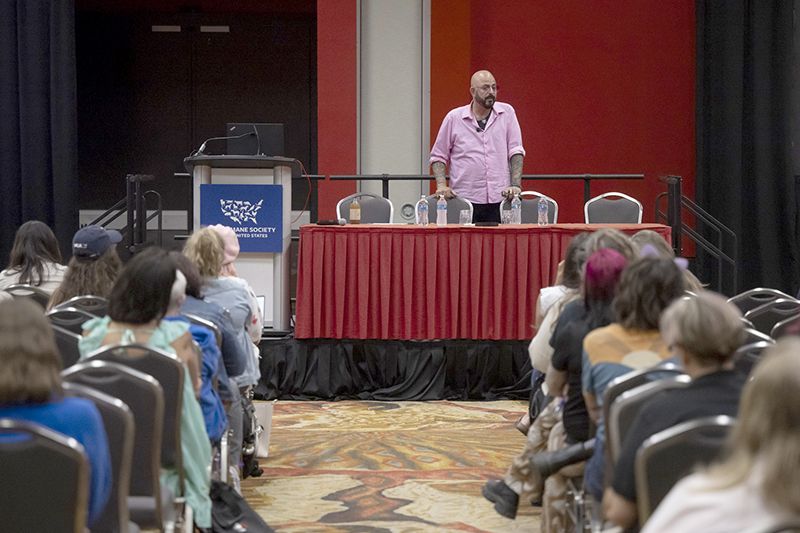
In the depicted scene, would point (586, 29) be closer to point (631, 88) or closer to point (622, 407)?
point (631, 88)

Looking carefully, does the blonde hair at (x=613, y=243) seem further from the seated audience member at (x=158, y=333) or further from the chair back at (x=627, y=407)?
the seated audience member at (x=158, y=333)

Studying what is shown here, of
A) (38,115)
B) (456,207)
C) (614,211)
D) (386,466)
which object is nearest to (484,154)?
(456,207)

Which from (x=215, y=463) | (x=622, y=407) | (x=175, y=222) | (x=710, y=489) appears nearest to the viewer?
(x=710, y=489)

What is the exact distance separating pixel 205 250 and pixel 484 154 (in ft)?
11.5

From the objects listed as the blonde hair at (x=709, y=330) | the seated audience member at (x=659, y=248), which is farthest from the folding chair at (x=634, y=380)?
the seated audience member at (x=659, y=248)

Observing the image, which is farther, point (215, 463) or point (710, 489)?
point (215, 463)

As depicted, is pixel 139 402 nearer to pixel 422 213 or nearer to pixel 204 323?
pixel 204 323

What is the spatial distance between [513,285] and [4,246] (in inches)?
206

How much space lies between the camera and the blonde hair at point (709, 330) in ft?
8.19

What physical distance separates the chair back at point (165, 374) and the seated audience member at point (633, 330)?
3.93 feet

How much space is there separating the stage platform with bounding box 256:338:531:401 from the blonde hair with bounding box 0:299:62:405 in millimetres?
4789

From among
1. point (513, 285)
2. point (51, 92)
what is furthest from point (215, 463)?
point (51, 92)

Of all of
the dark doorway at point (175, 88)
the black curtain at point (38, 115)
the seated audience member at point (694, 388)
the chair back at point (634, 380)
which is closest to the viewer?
the seated audience member at point (694, 388)

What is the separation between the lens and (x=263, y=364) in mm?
7230
